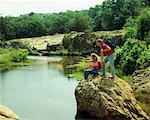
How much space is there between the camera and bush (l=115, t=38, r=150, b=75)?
4191 cm

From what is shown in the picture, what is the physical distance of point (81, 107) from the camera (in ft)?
88.0

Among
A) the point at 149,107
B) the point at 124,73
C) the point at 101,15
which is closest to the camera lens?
the point at 149,107

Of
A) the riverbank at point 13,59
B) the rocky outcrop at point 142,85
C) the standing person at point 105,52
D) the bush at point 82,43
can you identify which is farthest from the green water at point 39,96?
the bush at point 82,43

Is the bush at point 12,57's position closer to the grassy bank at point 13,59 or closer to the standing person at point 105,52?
the grassy bank at point 13,59

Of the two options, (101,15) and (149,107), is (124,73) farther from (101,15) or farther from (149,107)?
(101,15)

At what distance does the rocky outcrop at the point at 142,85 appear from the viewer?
32688 millimetres

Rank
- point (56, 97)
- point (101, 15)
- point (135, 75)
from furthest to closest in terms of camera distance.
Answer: point (101, 15)
point (135, 75)
point (56, 97)

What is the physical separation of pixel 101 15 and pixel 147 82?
262 ft

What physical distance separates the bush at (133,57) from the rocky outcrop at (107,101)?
49.2ft

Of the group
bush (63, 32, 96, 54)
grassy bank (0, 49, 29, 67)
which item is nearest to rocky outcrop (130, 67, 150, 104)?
grassy bank (0, 49, 29, 67)

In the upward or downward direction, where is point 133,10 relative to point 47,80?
upward

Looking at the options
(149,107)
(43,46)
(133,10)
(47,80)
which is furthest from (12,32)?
(149,107)

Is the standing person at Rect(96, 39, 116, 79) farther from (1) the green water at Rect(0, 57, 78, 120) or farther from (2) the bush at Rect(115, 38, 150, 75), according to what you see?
(2) the bush at Rect(115, 38, 150, 75)

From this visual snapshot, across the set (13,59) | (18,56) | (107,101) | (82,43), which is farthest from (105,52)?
(82,43)
